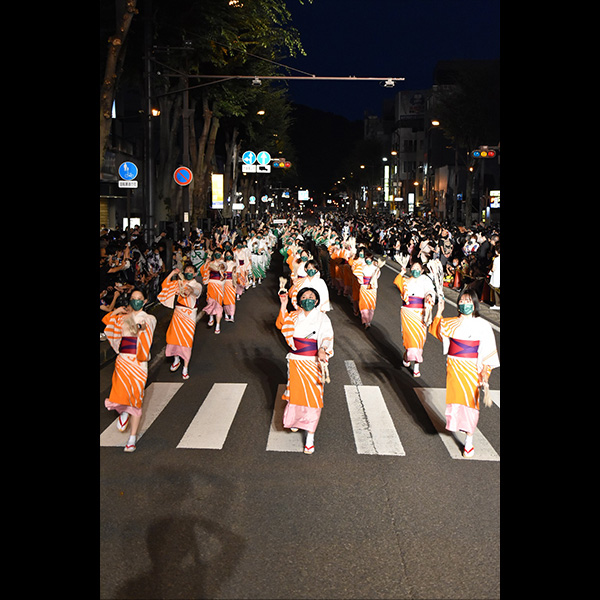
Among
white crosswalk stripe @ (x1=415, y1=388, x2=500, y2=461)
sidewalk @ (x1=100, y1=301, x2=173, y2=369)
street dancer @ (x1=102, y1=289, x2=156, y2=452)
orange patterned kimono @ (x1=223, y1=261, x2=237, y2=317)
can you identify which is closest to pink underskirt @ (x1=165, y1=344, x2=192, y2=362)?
sidewalk @ (x1=100, y1=301, x2=173, y2=369)

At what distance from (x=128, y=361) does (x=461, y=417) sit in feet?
12.9

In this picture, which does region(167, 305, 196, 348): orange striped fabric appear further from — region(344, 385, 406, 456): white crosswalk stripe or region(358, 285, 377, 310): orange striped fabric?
region(358, 285, 377, 310): orange striped fabric

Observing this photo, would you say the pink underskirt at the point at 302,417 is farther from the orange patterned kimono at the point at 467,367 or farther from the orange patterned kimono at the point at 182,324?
the orange patterned kimono at the point at 182,324

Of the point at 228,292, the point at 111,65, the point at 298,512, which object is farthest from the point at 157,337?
the point at 298,512

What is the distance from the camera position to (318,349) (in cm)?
828

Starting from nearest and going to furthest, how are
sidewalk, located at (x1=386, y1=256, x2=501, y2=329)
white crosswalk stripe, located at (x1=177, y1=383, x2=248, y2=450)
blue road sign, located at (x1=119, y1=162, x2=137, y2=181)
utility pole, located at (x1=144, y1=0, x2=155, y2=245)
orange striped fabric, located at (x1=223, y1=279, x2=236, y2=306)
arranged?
white crosswalk stripe, located at (x1=177, y1=383, x2=248, y2=450) < orange striped fabric, located at (x1=223, y1=279, x2=236, y2=306) < sidewalk, located at (x1=386, y1=256, x2=501, y2=329) < utility pole, located at (x1=144, y1=0, x2=155, y2=245) < blue road sign, located at (x1=119, y1=162, x2=137, y2=181)

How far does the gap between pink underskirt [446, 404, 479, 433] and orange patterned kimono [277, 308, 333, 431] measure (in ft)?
4.87

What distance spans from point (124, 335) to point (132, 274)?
8877mm

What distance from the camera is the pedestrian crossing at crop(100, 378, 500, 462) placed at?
812cm

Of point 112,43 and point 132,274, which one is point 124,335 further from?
point 112,43

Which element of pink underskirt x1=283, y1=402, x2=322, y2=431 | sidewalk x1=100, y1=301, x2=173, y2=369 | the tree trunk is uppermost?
the tree trunk

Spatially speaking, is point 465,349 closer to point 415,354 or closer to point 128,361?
point 415,354

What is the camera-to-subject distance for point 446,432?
28.8 ft

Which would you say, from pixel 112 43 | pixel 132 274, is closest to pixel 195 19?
pixel 112 43
